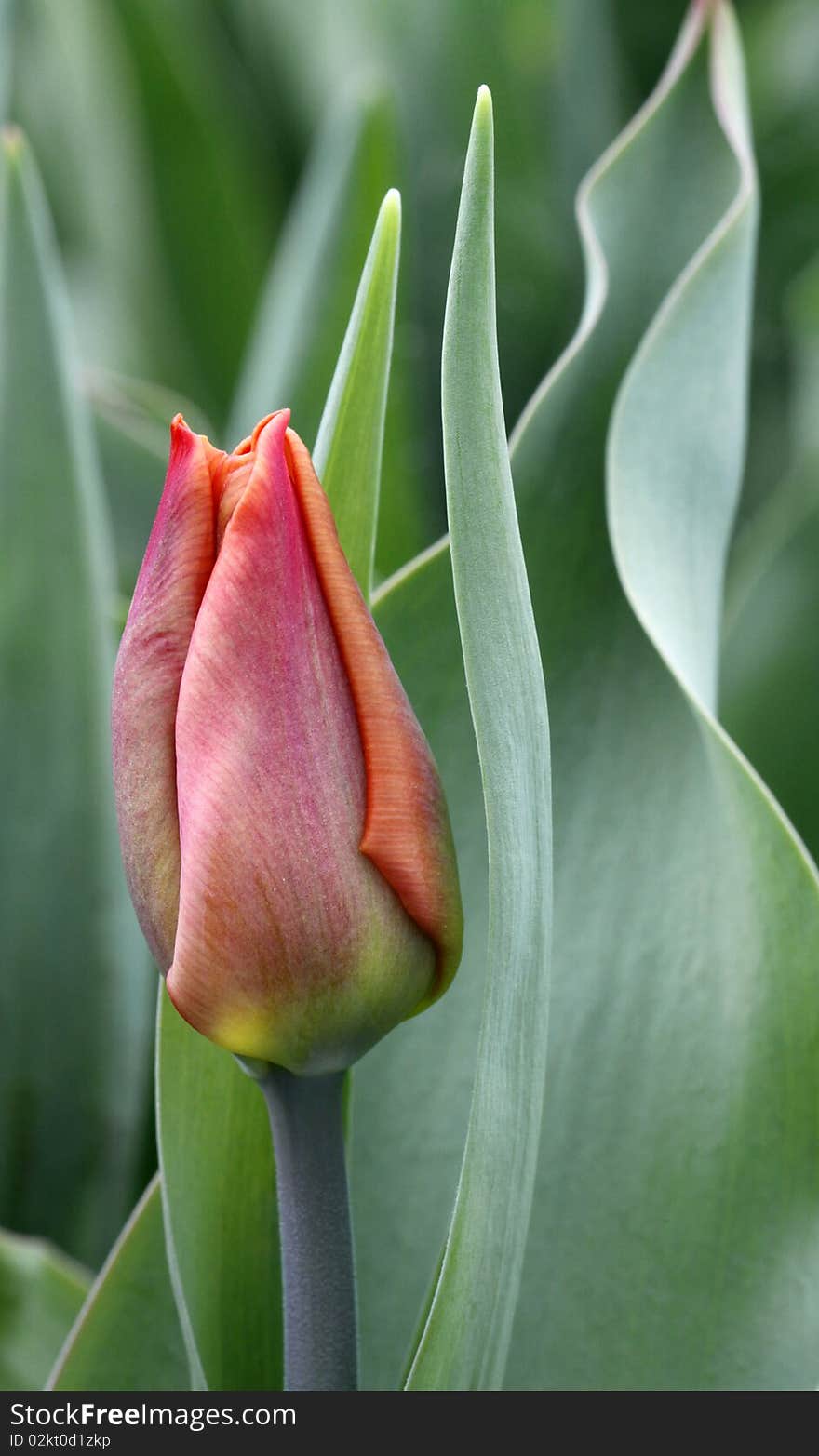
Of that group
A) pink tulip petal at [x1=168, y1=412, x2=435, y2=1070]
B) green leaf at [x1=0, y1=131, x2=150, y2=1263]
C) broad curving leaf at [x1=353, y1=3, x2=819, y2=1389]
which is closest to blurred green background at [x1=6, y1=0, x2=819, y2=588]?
green leaf at [x1=0, y1=131, x2=150, y2=1263]

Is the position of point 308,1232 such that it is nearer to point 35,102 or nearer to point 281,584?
point 281,584

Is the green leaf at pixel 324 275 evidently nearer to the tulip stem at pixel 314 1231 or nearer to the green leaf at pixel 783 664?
the green leaf at pixel 783 664

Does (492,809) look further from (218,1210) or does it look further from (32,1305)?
(32,1305)

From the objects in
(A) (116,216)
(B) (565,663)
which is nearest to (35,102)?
(A) (116,216)

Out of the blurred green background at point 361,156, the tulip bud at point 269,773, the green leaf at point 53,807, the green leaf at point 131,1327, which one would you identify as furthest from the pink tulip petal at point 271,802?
the blurred green background at point 361,156

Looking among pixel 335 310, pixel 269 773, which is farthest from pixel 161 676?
pixel 335 310
